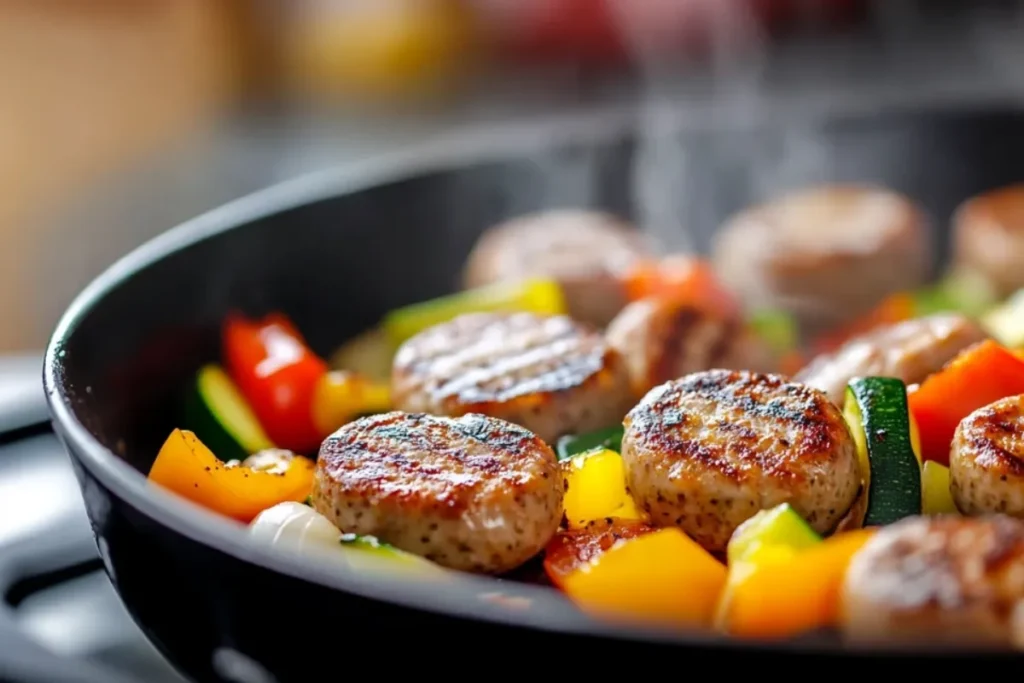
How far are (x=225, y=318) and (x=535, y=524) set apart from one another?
1337 mm

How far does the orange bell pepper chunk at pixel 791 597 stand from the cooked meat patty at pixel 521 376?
0.78 metres

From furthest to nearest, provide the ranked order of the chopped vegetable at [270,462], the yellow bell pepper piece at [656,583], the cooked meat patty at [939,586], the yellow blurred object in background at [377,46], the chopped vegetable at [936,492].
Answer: the yellow blurred object in background at [377,46] < the chopped vegetable at [270,462] < the chopped vegetable at [936,492] < the yellow bell pepper piece at [656,583] < the cooked meat patty at [939,586]

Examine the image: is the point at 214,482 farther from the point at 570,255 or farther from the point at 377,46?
the point at 377,46

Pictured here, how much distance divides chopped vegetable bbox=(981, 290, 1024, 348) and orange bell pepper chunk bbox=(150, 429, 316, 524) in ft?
5.39

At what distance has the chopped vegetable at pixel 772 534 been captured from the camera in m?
1.61

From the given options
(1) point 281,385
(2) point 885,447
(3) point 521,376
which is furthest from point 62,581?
(2) point 885,447

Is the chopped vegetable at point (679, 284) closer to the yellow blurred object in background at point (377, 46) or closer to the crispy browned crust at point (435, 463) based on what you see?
the crispy browned crust at point (435, 463)

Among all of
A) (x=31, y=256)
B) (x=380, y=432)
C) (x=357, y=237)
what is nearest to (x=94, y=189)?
(x=31, y=256)

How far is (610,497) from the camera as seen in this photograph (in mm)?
1993

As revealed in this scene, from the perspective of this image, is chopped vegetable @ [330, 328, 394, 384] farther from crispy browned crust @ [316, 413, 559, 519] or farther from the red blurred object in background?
the red blurred object in background

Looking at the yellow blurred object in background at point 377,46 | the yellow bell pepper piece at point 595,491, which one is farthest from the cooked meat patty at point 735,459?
the yellow blurred object in background at point 377,46

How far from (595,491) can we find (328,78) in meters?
6.23

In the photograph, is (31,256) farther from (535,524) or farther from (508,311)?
(535,524)

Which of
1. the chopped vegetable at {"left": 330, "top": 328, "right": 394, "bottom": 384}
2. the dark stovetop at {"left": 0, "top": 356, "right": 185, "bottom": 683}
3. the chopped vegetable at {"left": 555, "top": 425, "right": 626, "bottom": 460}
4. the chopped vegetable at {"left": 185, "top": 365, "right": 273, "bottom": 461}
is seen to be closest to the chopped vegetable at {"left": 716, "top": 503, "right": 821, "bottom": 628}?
the chopped vegetable at {"left": 555, "top": 425, "right": 626, "bottom": 460}
